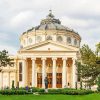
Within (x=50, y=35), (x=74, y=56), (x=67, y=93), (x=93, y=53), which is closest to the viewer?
(x=93, y=53)

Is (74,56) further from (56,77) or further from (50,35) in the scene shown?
(50,35)

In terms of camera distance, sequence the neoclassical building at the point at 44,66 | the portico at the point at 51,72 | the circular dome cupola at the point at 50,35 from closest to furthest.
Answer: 1. the portico at the point at 51,72
2. the neoclassical building at the point at 44,66
3. the circular dome cupola at the point at 50,35

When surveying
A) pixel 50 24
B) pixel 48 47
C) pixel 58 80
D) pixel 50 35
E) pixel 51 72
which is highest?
pixel 50 24

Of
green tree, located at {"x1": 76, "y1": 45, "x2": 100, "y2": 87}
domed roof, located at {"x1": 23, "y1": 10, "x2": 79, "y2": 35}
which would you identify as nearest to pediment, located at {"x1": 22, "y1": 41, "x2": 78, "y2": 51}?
domed roof, located at {"x1": 23, "y1": 10, "x2": 79, "y2": 35}

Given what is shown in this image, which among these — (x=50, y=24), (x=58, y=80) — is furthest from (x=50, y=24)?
(x=58, y=80)

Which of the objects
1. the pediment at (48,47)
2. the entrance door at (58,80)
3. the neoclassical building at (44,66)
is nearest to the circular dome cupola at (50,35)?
the neoclassical building at (44,66)

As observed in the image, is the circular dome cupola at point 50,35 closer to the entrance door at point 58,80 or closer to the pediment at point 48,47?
the pediment at point 48,47

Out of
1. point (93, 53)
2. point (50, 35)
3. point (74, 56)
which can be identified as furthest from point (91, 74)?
point (50, 35)

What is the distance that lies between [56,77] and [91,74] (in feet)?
173

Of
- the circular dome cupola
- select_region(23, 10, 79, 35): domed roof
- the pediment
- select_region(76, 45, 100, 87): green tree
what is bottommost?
select_region(76, 45, 100, 87): green tree

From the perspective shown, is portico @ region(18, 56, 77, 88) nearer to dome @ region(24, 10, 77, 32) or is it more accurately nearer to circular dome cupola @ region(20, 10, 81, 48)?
circular dome cupola @ region(20, 10, 81, 48)

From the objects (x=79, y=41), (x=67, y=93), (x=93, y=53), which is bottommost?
(x=67, y=93)

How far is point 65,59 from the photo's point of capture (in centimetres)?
9606

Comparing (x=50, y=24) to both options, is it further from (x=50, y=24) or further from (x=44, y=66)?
(x=44, y=66)
